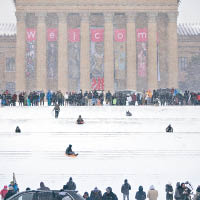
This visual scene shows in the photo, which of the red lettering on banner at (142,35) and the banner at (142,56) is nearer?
the red lettering on banner at (142,35)

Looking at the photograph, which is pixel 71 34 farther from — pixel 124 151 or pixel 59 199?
pixel 59 199

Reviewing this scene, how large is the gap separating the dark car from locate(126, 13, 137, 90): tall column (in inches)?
1759

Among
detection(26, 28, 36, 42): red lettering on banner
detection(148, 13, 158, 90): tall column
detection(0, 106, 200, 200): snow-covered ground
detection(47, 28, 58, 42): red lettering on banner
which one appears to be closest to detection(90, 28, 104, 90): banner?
detection(47, 28, 58, 42): red lettering on banner

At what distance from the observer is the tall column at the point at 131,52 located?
5349 centimetres

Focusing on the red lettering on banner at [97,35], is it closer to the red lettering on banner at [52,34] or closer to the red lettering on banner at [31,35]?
the red lettering on banner at [52,34]

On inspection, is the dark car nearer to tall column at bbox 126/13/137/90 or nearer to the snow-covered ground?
the snow-covered ground

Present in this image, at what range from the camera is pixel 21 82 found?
54156 mm

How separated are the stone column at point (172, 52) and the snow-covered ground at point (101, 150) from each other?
85.0 ft

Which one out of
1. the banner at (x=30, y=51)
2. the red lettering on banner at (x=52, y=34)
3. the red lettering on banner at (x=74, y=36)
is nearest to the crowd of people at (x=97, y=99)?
the red lettering on banner at (x=74, y=36)

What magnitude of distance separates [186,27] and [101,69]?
18203 millimetres

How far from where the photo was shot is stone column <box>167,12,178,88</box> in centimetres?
5416

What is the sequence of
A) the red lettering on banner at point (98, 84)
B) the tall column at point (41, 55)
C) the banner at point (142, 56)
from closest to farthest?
the banner at point (142, 56) < the red lettering on banner at point (98, 84) < the tall column at point (41, 55)

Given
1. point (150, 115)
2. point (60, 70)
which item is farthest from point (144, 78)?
point (150, 115)

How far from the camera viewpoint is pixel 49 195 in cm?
923
